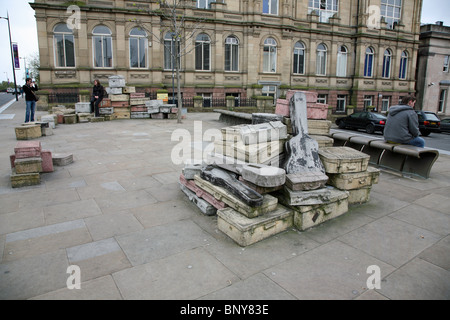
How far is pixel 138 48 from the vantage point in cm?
2617

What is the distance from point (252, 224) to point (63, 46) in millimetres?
25936

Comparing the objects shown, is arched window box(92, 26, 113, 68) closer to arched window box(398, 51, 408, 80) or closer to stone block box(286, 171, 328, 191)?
stone block box(286, 171, 328, 191)

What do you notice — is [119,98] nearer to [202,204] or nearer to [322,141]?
[202,204]

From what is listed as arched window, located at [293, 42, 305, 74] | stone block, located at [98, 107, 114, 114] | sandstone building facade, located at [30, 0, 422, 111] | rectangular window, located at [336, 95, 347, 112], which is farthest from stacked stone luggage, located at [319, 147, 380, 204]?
rectangular window, located at [336, 95, 347, 112]

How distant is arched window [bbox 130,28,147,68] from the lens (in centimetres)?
2578

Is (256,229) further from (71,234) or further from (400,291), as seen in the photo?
(71,234)

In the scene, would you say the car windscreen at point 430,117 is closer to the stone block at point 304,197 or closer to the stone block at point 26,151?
the stone block at point 304,197

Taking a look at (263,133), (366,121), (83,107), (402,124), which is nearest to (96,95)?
(83,107)

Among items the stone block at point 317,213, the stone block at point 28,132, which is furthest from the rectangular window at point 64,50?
the stone block at point 317,213

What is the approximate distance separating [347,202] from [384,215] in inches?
26.4

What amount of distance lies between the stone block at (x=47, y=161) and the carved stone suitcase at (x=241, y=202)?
Answer: 4.56m

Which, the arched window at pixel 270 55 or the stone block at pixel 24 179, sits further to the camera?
the arched window at pixel 270 55

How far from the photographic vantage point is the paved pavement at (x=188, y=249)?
3.29 meters
